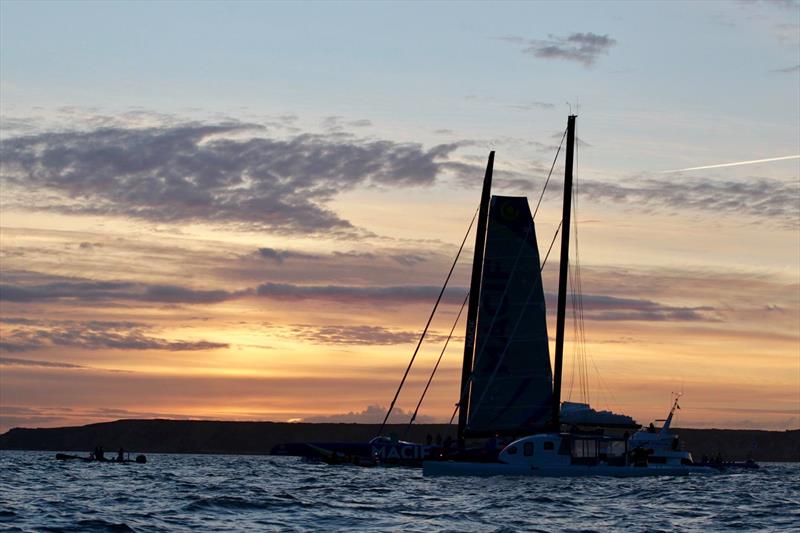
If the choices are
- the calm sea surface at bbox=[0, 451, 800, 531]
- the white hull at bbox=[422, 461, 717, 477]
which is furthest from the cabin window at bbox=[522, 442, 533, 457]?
the calm sea surface at bbox=[0, 451, 800, 531]

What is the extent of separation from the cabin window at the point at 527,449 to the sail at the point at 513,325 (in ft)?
35.4

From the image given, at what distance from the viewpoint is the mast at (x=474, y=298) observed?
86438 millimetres

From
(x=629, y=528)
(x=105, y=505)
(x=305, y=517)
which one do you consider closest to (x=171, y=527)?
(x=305, y=517)

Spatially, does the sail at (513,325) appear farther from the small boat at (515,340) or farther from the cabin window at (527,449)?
the cabin window at (527,449)

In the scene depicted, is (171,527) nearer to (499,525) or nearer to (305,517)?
(305,517)

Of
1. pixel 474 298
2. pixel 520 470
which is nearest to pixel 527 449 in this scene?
pixel 520 470

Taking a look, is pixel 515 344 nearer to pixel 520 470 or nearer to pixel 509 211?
pixel 509 211

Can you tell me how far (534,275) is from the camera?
83.8m

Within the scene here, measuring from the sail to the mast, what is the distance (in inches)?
99.5

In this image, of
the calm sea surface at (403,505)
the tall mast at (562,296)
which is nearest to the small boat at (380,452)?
the tall mast at (562,296)

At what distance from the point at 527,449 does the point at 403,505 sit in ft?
60.3

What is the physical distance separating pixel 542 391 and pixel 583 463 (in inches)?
423

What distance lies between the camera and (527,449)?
7219 centimetres


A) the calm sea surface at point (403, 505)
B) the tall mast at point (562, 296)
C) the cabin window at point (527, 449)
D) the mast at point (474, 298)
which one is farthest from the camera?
the mast at point (474, 298)
